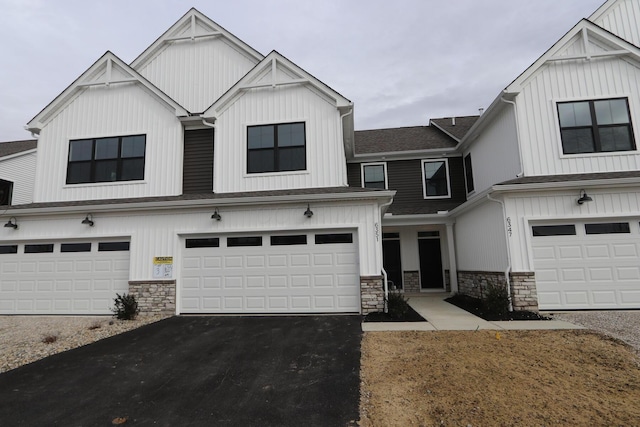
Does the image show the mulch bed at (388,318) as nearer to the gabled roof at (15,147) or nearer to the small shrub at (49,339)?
the small shrub at (49,339)

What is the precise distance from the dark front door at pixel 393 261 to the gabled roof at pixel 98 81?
1035 cm

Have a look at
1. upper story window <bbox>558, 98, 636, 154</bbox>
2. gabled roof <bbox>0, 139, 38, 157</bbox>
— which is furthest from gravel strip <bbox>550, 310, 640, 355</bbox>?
gabled roof <bbox>0, 139, 38, 157</bbox>

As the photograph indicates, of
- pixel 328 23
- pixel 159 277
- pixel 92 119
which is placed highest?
pixel 328 23

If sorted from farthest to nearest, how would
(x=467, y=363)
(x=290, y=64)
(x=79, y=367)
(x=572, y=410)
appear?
1. (x=290, y=64)
2. (x=79, y=367)
3. (x=467, y=363)
4. (x=572, y=410)

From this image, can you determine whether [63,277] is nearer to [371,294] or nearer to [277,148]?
[277,148]

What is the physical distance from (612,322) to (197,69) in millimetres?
15087

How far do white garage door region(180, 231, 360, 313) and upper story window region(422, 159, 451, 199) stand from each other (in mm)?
6944

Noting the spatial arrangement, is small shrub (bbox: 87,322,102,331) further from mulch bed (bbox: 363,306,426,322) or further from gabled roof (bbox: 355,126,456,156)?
gabled roof (bbox: 355,126,456,156)

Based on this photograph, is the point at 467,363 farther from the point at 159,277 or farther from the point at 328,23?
the point at 328,23

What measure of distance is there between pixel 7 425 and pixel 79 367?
186cm

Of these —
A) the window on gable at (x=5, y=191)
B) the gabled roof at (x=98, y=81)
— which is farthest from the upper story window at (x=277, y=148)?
the window on gable at (x=5, y=191)

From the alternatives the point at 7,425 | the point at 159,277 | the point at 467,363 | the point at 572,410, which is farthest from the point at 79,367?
the point at 572,410

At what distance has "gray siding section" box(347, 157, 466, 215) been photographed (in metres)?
14.1

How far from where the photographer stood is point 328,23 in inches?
627
